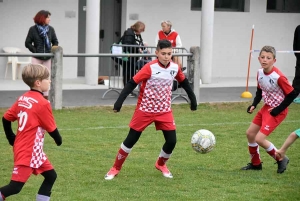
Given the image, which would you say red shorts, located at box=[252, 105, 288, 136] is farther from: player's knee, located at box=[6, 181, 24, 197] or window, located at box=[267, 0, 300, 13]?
window, located at box=[267, 0, 300, 13]

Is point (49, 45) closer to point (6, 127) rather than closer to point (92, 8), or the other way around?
point (92, 8)

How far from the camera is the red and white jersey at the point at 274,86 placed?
375 inches

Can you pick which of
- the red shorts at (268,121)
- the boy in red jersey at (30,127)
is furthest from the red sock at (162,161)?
the boy in red jersey at (30,127)

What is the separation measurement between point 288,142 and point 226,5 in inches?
547

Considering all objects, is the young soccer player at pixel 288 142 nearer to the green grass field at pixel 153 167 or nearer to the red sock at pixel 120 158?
the green grass field at pixel 153 167

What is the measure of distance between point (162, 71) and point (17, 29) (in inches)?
447

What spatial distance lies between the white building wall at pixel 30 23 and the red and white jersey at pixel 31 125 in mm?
12966

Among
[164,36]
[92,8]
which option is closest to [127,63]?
[164,36]

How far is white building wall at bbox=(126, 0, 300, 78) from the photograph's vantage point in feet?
71.4

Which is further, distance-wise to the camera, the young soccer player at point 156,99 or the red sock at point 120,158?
the red sock at point 120,158

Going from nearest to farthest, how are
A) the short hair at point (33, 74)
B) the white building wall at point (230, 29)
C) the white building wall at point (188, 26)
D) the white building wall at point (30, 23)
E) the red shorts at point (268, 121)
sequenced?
the short hair at point (33, 74), the red shorts at point (268, 121), the white building wall at point (30, 23), the white building wall at point (188, 26), the white building wall at point (230, 29)

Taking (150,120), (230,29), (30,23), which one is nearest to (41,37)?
(30,23)

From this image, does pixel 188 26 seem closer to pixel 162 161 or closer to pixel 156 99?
pixel 162 161

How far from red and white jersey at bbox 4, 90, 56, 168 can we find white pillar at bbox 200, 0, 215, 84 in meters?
13.8
